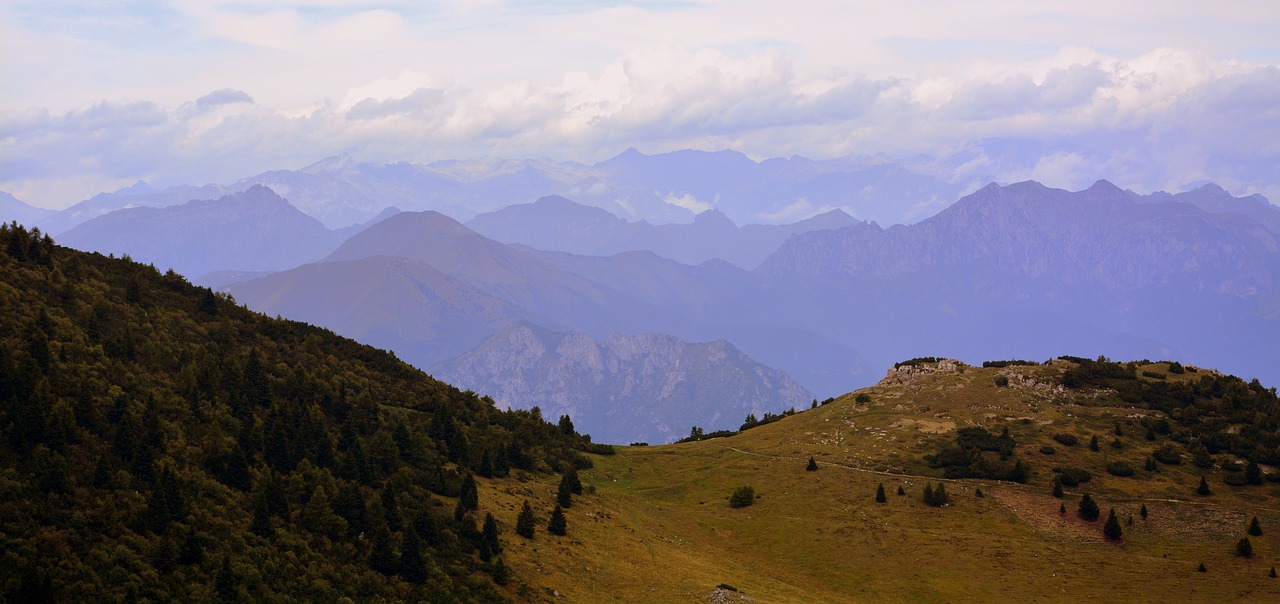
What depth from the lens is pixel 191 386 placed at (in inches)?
2714

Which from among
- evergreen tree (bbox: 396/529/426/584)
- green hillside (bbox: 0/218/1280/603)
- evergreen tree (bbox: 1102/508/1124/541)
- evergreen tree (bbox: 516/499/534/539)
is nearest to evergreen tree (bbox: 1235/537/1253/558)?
green hillside (bbox: 0/218/1280/603)

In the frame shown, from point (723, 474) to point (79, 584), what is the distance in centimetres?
6422

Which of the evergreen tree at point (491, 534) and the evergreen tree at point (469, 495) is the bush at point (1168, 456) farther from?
the evergreen tree at point (491, 534)

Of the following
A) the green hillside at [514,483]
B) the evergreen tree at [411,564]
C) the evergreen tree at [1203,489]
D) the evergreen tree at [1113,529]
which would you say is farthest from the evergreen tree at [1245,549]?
the evergreen tree at [411,564]

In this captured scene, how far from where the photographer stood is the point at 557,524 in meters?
68.6

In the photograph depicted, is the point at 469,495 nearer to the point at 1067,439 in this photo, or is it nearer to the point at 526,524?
the point at 526,524

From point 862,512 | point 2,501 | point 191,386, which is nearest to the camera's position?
point 2,501

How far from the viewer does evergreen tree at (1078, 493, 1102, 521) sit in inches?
3083

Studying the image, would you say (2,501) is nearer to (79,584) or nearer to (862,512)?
(79,584)

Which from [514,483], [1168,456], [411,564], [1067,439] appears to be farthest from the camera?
[1067,439]

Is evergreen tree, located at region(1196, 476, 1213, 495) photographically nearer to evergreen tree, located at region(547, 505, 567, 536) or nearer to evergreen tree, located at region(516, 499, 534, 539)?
evergreen tree, located at region(547, 505, 567, 536)

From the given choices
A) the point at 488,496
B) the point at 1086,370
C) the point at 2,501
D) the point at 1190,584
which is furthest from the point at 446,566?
the point at 1086,370

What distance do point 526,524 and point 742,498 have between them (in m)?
26.7

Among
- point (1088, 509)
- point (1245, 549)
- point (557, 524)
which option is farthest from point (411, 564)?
point (1245, 549)
